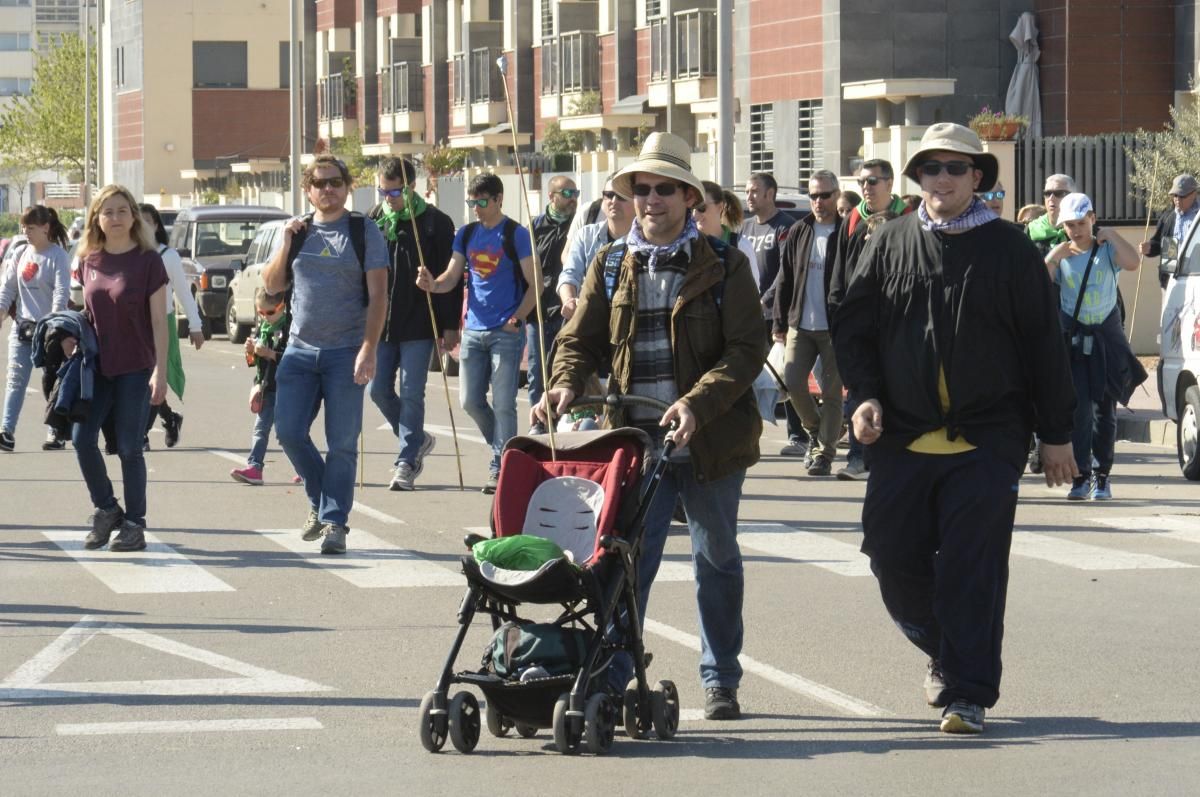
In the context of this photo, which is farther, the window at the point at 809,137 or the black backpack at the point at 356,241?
the window at the point at 809,137

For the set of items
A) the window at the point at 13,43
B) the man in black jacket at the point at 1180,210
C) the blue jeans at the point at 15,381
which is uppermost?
Result: the window at the point at 13,43

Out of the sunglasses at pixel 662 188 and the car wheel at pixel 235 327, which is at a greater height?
the sunglasses at pixel 662 188

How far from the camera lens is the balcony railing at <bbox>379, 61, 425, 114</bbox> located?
59625mm

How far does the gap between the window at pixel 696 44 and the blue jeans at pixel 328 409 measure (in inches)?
1163

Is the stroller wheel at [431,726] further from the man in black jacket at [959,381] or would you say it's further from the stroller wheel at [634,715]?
the man in black jacket at [959,381]

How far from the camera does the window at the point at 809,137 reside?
32906 mm

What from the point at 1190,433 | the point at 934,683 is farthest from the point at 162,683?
the point at 1190,433

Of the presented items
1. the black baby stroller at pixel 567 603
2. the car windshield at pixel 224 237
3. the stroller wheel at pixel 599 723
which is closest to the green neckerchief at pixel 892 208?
the black baby stroller at pixel 567 603

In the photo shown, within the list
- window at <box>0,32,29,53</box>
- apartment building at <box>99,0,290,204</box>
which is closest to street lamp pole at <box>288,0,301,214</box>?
apartment building at <box>99,0,290,204</box>

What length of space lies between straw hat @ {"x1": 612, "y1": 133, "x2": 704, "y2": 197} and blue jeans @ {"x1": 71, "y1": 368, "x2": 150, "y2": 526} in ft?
15.3

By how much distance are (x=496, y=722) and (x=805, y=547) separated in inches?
191

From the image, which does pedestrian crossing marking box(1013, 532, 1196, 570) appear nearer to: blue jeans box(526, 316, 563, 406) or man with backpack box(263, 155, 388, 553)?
blue jeans box(526, 316, 563, 406)

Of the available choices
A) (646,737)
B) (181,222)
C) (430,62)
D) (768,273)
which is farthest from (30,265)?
(430,62)

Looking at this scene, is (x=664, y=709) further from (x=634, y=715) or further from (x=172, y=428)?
→ (x=172, y=428)
